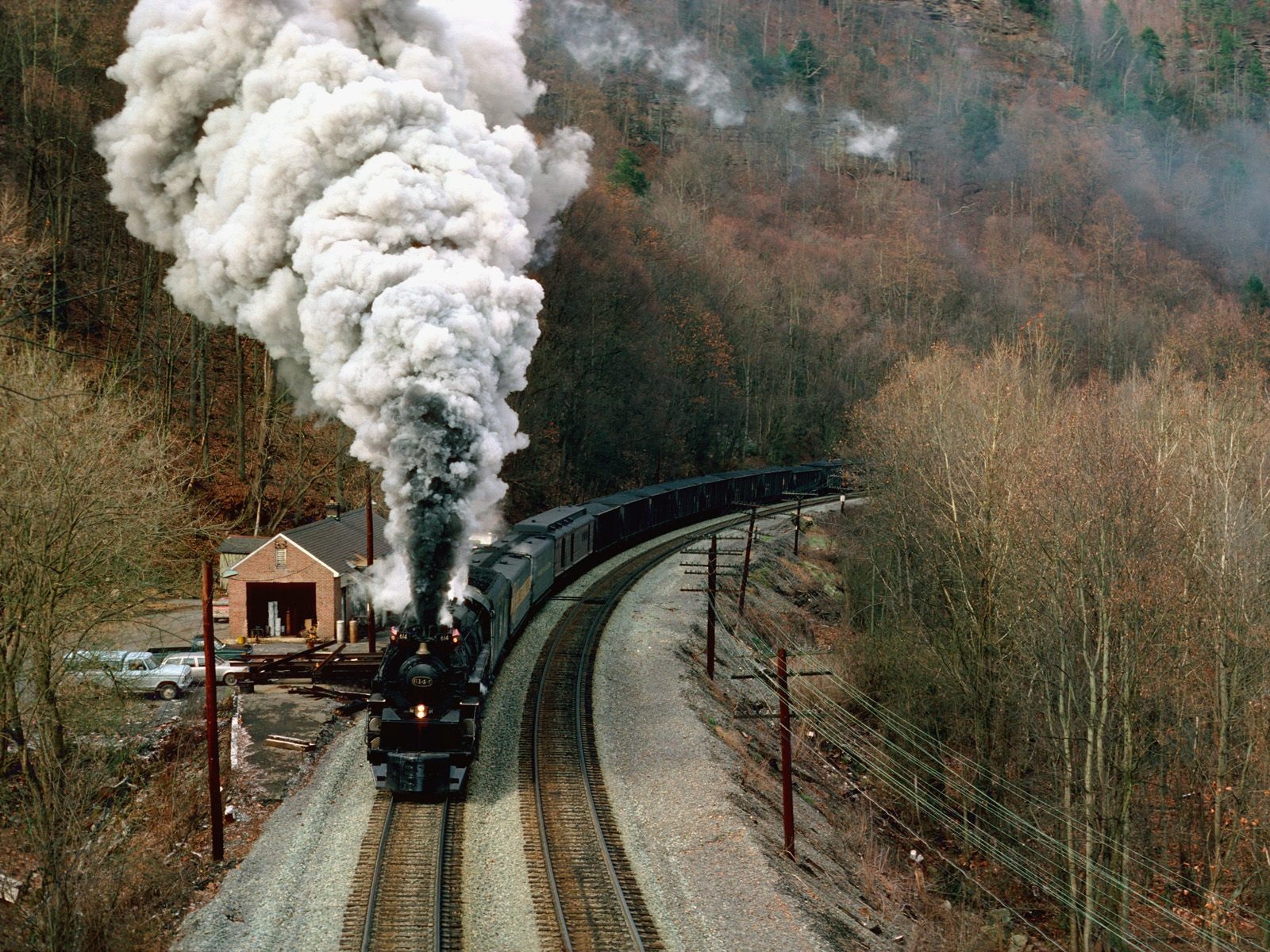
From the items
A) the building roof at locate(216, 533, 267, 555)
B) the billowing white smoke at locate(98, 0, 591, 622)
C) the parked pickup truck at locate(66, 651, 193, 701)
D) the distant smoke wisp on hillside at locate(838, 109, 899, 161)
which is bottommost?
the parked pickup truck at locate(66, 651, 193, 701)

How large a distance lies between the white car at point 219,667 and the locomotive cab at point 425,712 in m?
9.43

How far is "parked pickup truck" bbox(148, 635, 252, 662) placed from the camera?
88.5ft

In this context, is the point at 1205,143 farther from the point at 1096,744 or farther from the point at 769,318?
the point at 1096,744

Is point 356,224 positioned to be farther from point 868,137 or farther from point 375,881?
point 868,137

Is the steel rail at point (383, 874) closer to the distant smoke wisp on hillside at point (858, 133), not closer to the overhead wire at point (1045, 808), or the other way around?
the overhead wire at point (1045, 808)

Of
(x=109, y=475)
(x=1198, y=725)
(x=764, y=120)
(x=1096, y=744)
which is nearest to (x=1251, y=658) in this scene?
(x=1198, y=725)

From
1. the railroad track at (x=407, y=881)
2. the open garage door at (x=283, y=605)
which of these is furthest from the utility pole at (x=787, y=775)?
the open garage door at (x=283, y=605)

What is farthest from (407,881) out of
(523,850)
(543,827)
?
(543,827)

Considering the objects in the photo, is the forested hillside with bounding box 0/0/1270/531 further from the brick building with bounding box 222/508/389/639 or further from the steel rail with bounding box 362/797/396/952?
the steel rail with bounding box 362/797/396/952

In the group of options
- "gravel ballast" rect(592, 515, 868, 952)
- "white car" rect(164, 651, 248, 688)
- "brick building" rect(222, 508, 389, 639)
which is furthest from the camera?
"brick building" rect(222, 508, 389, 639)

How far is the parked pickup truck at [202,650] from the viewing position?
27.0 meters

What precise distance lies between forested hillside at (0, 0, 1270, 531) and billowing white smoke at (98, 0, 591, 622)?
3.28 m

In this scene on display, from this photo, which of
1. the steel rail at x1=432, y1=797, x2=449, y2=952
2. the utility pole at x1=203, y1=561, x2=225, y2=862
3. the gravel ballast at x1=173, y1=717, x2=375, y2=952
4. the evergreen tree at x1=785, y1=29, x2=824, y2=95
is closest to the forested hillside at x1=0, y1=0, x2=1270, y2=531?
the evergreen tree at x1=785, y1=29, x2=824, y2=95

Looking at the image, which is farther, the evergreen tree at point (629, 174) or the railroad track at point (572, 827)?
the evergreen tree at point (629, 174)
